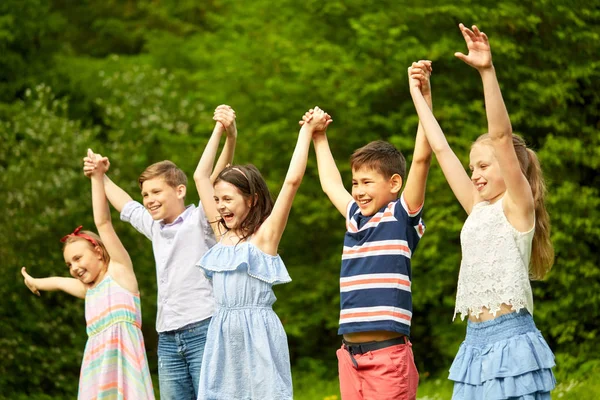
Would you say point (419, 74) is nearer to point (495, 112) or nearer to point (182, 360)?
point (495, 112)

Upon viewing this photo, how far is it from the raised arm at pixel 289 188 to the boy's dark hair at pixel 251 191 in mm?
78

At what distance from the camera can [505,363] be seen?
4020mm

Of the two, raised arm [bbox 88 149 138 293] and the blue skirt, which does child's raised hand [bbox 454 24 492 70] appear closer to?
the blue skirt

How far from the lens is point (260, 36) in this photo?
13.9 m

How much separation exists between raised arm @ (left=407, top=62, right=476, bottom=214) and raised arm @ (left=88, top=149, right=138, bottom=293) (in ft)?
7.58

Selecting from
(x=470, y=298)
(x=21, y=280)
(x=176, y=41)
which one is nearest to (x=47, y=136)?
(x=21, y=280)

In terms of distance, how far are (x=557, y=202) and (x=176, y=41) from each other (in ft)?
37.4

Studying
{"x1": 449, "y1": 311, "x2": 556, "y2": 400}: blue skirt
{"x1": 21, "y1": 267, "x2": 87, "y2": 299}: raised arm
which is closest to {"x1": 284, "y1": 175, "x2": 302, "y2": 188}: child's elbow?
{"x1": 449, "y1": 311, "x2": 556, "y2": 400}: blue skirt

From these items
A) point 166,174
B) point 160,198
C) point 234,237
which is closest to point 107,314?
point 160,198

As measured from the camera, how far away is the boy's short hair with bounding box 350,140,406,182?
184 inches

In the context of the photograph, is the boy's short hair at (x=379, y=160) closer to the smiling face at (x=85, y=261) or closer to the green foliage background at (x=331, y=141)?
the smiling face at (x=85, y=261)

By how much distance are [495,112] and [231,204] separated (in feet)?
5.52

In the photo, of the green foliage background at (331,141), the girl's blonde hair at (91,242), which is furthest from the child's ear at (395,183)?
the green foliage background at (331,141)

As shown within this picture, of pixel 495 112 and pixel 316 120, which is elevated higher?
pixel 316 120
